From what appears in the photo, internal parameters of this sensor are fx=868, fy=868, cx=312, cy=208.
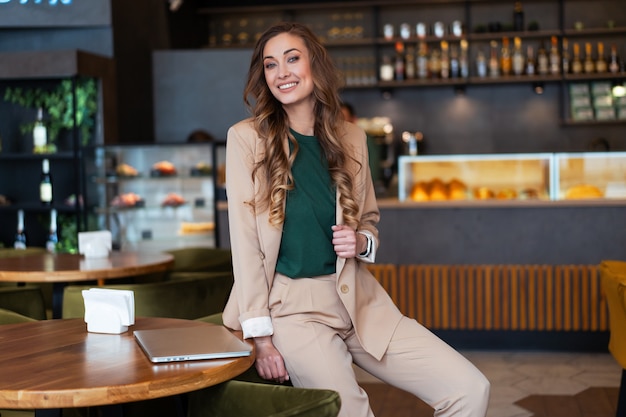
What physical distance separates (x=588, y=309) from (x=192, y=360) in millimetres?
4149

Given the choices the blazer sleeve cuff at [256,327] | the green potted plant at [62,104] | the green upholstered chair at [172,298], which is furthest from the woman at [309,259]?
the green potted plant at [62,104]

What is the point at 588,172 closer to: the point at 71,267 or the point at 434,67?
the point at 434,67

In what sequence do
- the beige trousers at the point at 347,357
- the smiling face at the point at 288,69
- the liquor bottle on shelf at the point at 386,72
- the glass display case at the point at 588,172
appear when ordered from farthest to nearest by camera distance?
the liquor bottle on shelf at the point at 386,72, the glass display case at the point at 588,172, the smiling face at the point at 288,69, the beige trousers at the point at 347,357

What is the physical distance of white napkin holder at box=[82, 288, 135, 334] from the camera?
234cm

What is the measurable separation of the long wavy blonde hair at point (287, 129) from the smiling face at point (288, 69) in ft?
0.07

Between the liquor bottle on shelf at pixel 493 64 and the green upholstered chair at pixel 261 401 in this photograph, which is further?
the liquor bottle on shelf at pixel 493 64

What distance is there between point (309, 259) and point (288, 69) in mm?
536

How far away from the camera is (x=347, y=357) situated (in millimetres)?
2373

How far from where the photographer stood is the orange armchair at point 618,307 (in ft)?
10.4

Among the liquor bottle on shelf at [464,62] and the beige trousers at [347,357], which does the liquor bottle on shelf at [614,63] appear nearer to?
the liquor bottle on shelf at [464,62]

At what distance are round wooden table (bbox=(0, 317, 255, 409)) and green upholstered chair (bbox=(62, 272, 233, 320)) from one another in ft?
3.28

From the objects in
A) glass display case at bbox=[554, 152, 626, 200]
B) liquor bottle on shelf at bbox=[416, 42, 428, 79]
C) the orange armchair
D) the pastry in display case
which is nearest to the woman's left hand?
the orange armchair

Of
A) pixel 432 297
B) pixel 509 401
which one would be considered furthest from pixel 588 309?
pixel 509 401

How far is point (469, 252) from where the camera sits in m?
5.71
